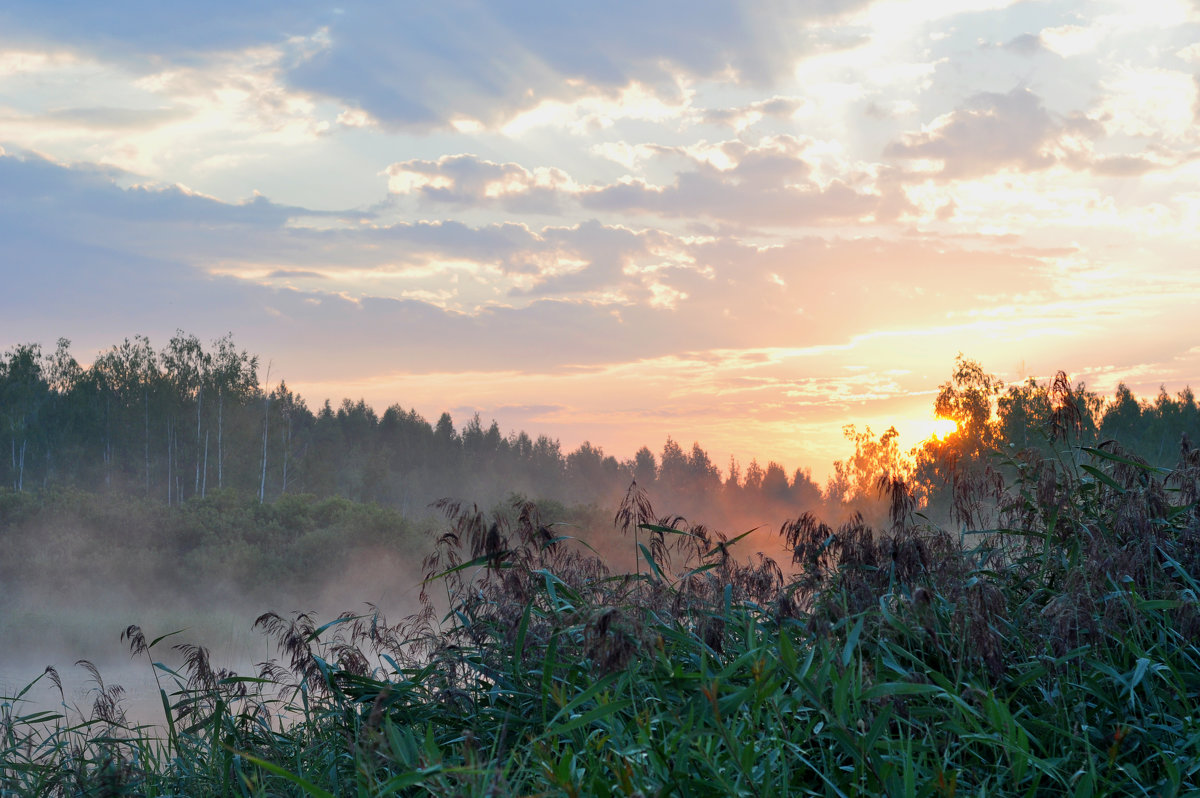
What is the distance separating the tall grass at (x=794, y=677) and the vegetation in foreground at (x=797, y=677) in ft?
0.04

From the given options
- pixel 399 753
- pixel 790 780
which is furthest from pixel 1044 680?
pixel 399 753

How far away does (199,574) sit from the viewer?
35.7m

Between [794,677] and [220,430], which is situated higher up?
[220,430]

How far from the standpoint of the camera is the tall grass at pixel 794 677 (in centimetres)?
200

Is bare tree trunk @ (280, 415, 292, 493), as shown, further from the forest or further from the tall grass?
the tall grass

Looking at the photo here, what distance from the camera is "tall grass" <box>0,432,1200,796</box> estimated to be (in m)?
2.00

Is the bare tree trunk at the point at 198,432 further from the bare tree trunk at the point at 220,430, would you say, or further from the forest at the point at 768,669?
the forest at the point at 768,669

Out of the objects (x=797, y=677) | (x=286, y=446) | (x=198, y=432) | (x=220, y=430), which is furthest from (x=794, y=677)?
(x=286, y=446)

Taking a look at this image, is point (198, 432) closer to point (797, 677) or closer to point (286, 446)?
point (286, 446)

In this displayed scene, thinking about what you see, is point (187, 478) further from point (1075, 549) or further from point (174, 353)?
point (1075, 549)

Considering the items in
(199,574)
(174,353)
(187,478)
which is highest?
(174,353)

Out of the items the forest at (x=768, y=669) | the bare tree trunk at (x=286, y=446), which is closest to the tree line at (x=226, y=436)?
the bare tree trunk at (x=286, y=446)

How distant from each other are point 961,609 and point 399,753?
1.85 m

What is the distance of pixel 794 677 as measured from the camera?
200cm
